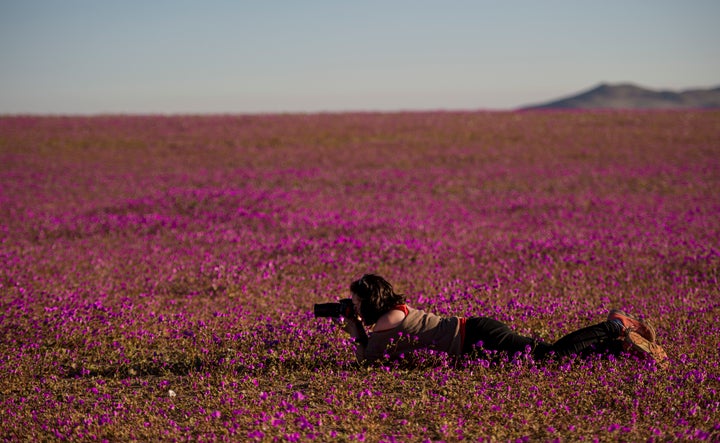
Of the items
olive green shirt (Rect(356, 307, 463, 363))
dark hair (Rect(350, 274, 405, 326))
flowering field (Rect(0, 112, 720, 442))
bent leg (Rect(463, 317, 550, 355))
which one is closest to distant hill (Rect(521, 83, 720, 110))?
flowering field (Rect(0, 112, 720, 442))

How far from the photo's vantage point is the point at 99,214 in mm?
15688

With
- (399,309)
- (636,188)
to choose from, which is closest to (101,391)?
(399,309)

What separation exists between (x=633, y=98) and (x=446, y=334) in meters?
152

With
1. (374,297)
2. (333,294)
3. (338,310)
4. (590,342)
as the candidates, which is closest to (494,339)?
(590,342)

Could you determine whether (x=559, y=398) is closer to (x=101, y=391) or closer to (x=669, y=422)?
(x=669, y=422)

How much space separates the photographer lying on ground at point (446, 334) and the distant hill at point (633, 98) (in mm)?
122309

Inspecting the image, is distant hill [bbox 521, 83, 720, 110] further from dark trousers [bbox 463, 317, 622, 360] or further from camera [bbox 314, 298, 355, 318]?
camera [bbox 314, 298, 355, 318]

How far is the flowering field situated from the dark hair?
0.60 metres

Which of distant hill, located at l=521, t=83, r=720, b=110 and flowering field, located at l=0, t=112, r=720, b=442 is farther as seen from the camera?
distant hill, located at l=521, t=83, r=720, b=110

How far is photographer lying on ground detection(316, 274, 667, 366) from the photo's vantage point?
5.50m

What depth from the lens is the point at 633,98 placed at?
13775cm

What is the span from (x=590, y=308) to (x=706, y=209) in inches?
426

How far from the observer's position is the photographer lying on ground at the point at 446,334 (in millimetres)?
5500

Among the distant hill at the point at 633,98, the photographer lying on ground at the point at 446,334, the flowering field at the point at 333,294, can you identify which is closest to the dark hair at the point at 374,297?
the photographer lying on ground at the point at 446,334
